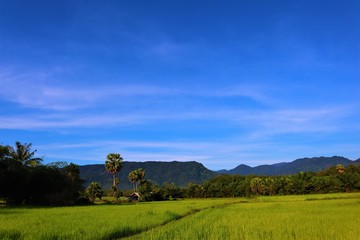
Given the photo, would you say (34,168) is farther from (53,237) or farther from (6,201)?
(53,237)

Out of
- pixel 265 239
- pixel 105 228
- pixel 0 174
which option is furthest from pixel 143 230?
pixel 0 174

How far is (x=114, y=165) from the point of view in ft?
223

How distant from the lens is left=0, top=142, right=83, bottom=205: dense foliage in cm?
3512

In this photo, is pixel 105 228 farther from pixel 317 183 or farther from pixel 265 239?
pixel 317 183

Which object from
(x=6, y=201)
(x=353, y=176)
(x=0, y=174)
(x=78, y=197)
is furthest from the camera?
(x=353, y=176)

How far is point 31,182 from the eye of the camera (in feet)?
123

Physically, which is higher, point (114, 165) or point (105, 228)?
point (114, 165)

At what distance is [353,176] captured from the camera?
6075 centimetres

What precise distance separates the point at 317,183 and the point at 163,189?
29.6 m

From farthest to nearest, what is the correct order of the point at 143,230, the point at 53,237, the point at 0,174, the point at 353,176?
1. the point at 353,176
2. the point at 0,174
3. the point at 143,230
4. the point at 53,237

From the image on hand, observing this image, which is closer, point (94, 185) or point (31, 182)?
point (31, 182)

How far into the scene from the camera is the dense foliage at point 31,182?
115ft

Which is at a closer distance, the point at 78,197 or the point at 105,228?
the point at 105,228

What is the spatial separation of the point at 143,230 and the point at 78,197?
31.8 meters
